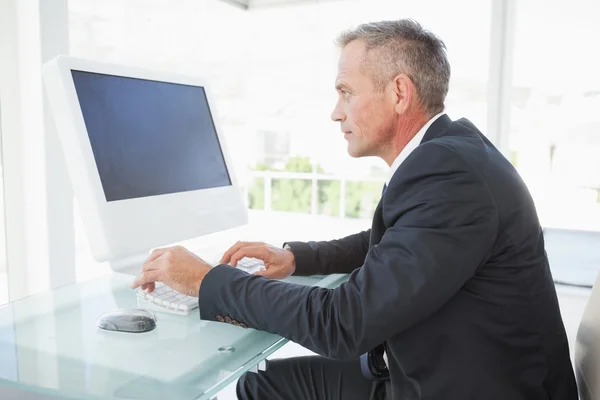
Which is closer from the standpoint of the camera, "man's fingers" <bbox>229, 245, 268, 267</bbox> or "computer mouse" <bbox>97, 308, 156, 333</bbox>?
"computer mouse" <bbox>97, 308, 156, 333</bbox>

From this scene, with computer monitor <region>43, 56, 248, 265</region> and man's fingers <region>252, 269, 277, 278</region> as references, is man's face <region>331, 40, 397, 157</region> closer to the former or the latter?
man's fingers <region>252, 269, 277, 278</region>

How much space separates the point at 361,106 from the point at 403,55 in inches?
4.6

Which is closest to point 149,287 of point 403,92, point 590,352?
point 403,92

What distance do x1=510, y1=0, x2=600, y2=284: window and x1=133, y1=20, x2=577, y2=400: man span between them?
3011mm

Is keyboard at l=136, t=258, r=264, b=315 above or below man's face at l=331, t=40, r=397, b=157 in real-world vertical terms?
below

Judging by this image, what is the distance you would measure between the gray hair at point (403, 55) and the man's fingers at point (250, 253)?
16.3 inches

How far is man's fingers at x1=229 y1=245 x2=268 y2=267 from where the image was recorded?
1105 millimetres

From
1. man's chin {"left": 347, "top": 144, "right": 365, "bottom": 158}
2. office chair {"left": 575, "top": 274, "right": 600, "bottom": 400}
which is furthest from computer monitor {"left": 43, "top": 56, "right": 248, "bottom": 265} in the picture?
office chair {"left": 575, "top": 274, "right": 600, "bottom": 400}

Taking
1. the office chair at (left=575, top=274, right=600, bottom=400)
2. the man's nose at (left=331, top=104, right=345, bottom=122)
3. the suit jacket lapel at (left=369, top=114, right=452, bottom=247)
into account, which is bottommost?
the office chair at (left=575, top=274, right=600, bottom=400)

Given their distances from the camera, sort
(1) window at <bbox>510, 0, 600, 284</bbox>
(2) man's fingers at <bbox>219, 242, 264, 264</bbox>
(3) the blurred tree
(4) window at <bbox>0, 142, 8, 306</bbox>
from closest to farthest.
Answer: (2) man's fingers at <bbox>219, 242, 264, 264</bbox>
(4) window at <bbox>0, 142, 8, 306</bbox>
(1) window at <bbox>510, 0, 600, 284</bbox>
(3) the blurred tree

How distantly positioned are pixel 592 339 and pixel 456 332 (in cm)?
29

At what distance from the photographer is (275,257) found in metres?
1.18

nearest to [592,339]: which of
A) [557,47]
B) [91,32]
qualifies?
[91,32]

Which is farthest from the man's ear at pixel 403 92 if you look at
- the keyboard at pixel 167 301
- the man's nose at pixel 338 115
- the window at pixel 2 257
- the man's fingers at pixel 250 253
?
the window at pixel 2 257
